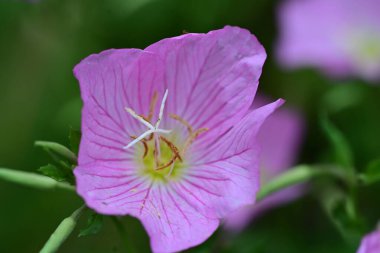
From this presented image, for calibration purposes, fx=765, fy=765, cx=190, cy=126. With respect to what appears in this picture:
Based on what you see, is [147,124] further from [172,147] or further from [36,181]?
[36,181]

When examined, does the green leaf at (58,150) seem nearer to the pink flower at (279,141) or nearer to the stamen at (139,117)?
the stamen at (139,117)

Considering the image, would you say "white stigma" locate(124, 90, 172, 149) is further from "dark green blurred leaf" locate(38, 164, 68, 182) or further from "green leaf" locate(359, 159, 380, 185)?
"green leaf" locate(359, 159, 380, 185)

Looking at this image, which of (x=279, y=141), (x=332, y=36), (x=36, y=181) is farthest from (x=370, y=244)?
(x=332, y=36)

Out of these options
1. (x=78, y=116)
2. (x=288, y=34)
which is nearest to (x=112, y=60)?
(x=78, y=116)

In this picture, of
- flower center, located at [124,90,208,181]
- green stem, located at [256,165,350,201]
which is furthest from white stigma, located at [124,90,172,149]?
green stem, located at [256,165,350,201]

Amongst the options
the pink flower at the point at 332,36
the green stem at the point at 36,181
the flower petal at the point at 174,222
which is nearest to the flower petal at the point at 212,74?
the flower petal at the point at 174,222

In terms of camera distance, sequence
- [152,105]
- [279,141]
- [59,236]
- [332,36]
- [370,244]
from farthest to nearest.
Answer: [332,36] → [279,141] → [152,105] → [370,244] → [59,236]
